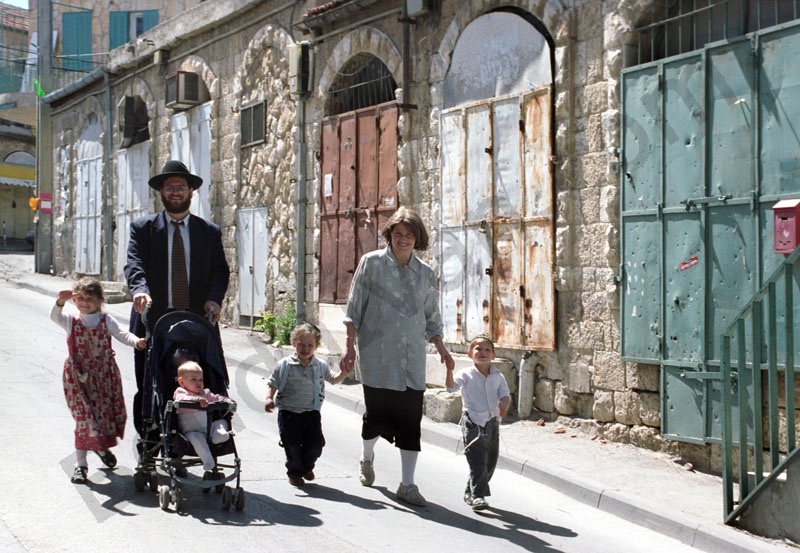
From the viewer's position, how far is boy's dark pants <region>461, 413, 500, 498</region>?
599 centimetres

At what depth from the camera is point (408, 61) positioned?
37.1ft

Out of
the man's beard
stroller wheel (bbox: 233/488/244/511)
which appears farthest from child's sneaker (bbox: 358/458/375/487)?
the man's beard

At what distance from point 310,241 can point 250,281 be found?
2.22 m

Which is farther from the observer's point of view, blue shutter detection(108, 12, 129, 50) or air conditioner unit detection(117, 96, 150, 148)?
blue shutter detection(108, 12, 129, 50)

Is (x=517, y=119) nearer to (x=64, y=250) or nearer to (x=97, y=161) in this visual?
(x=97, y=161)

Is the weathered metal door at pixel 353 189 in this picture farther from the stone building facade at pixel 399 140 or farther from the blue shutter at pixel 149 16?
the blue shutter at pixel 149 16

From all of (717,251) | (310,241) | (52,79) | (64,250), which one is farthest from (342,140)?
(52,79)

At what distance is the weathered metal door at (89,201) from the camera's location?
2197cm

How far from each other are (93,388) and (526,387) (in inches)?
183

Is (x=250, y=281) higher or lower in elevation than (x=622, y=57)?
lower

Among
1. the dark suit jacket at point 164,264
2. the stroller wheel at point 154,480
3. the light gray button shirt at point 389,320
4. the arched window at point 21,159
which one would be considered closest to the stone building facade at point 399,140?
the light gray button shirt at point 389,320

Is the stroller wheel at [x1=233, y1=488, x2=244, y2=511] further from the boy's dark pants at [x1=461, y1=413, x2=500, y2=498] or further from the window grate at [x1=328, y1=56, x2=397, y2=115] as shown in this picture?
the window grate at [x1=328, y1=56, x2=397, y2=115]

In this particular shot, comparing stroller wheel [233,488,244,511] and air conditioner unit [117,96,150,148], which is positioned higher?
air conditioner unit [117,96,150,148]

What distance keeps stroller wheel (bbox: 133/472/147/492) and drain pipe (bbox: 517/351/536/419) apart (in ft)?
14.9
